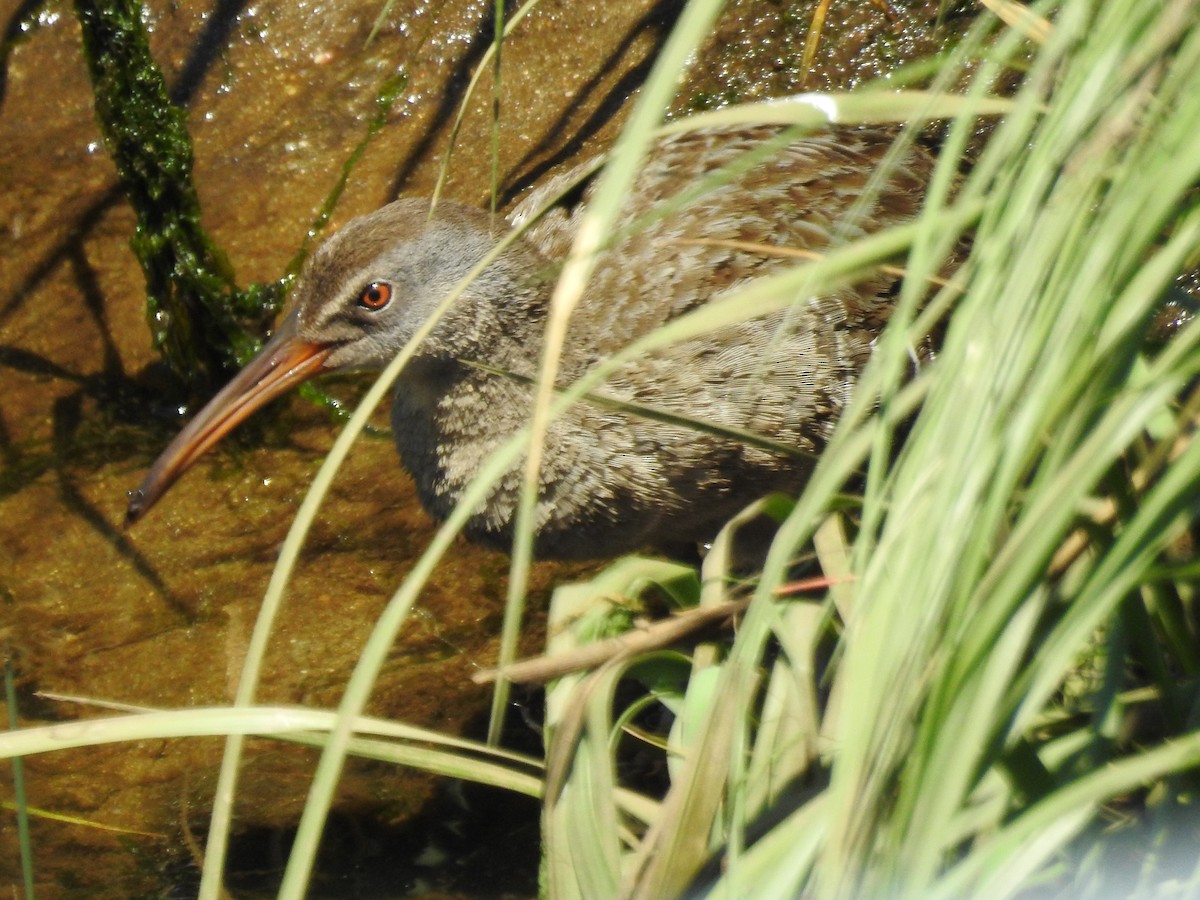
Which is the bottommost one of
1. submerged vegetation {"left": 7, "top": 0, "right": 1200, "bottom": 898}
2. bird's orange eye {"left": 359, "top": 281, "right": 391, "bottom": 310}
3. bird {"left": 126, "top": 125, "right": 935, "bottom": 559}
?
submerged vegetation {"left": 7, "top": 0, "right": 1200, "bottom": 898}

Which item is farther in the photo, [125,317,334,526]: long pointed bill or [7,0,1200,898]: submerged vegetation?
[125,317,334,526]: long pointed bill

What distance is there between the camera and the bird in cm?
324

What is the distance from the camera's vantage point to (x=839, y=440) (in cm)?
146

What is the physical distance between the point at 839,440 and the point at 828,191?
2131 millimetres

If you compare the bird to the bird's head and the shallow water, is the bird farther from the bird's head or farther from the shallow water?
the shallow water

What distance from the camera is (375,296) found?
3.35 meters

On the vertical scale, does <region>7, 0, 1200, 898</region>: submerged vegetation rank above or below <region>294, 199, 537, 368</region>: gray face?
below

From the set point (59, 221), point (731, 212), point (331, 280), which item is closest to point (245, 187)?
point (59, 221)

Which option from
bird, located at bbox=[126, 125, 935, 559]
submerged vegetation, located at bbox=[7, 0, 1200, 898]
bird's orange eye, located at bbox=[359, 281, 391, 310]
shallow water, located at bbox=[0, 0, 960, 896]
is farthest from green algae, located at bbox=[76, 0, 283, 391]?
submerged vegetation, located at bbox=[7, 0, 1200, 898]

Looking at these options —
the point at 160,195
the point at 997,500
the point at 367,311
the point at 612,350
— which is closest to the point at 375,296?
the point at 367,311

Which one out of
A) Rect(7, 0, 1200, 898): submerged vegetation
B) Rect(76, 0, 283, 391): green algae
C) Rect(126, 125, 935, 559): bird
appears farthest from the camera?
Rect(76, 0, 283, 391): green algae

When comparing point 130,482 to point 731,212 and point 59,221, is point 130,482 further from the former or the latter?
point 731,212

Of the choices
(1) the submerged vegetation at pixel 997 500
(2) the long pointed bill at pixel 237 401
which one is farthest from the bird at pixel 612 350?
(1) the submerged vegetation at pixel 997 500

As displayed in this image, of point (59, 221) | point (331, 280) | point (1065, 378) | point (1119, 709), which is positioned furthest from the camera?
point (59, 221)
